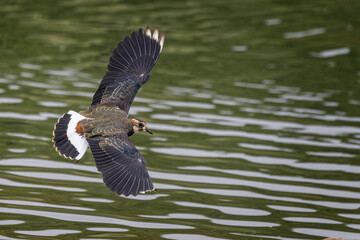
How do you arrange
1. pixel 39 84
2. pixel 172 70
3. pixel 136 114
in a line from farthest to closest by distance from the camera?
pixel 172 70 → pixel 39 84 → pixel 136 114

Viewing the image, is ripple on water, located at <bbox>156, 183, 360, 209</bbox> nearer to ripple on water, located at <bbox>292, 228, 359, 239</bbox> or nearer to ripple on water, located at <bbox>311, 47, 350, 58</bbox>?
ripple on water, located at <bbox>292, 228, 359, 239</bbox>

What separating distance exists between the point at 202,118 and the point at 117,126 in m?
4.02

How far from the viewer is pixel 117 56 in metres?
8.70

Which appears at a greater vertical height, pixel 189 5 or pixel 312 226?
pixel 189 5

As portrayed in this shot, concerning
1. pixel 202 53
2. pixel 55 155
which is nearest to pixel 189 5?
pixel 202 53

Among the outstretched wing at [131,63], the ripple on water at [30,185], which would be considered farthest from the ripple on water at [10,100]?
the outstretched wing at [131,63]

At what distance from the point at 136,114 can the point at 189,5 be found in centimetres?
687

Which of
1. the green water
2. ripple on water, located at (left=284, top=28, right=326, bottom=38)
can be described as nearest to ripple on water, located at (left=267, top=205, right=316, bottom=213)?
the green water

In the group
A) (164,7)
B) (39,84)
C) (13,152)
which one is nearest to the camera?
(13,152)

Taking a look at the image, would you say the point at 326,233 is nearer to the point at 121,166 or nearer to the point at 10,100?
the point at 121,166

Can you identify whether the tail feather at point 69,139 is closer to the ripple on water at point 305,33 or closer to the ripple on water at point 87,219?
the ripple on water at point 87,219

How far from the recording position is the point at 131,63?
28.4ft

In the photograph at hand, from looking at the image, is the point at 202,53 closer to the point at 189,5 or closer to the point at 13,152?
the point at 189,5

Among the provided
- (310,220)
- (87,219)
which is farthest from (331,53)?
(87,219)
